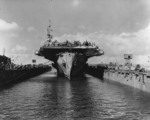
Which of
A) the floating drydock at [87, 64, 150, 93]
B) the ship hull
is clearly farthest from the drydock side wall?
the ship hull

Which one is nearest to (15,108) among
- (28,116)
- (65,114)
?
(28,116)

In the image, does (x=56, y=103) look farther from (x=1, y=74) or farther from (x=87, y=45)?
(x=87, y=45)

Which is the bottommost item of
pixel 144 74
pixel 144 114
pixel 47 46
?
pixel 144 114

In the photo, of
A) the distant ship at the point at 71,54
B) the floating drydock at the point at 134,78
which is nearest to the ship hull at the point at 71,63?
the distant ship at the point at 71,54

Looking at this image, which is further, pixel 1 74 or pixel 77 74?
pixel 77 74

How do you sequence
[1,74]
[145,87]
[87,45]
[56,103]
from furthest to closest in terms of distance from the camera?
[87,45] < [1,74] < [145,87] < [56,103]

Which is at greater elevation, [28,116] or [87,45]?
[87,45]
